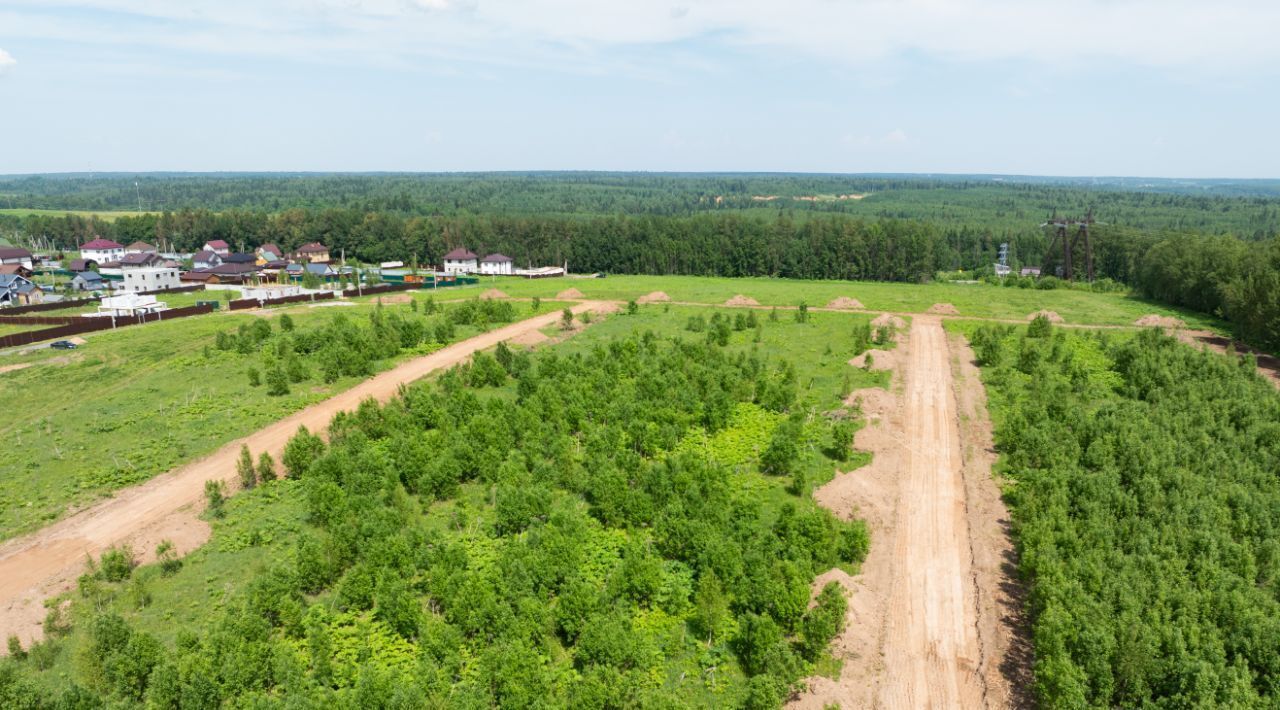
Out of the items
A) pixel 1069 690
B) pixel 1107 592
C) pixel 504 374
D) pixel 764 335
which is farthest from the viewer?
pixel 764 335

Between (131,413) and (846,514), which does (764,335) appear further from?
(131,413)

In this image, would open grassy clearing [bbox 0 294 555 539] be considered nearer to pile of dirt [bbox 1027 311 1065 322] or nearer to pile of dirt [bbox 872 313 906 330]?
pile of dirt [bbox 872 313 906 330]

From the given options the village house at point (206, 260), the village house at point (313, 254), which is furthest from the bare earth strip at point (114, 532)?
the village house at point (313, 254)

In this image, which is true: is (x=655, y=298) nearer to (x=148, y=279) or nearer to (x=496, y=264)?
(x=496, y=264)

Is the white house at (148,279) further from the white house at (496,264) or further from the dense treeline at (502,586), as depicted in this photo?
the dense treeline at (502,586)

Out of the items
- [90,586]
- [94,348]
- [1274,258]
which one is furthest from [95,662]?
[1274,258]

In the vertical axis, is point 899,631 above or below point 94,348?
below

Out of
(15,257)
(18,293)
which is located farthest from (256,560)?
(15,257)
